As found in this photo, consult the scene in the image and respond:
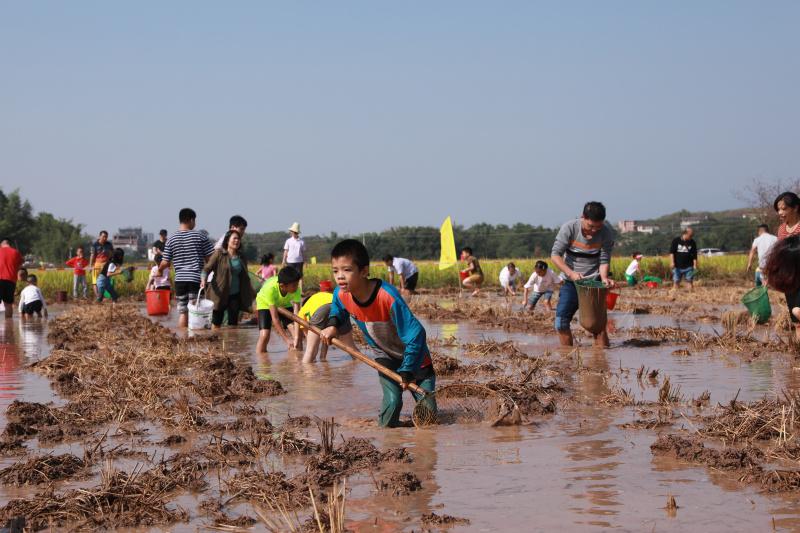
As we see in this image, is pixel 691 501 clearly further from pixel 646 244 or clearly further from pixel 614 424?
pixel 646 244

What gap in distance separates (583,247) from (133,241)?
125 m

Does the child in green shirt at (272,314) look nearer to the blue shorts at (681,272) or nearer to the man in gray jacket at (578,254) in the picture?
the man in gray jacket at (578,254)

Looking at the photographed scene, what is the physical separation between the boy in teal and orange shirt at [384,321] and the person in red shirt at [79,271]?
1689 centimetres

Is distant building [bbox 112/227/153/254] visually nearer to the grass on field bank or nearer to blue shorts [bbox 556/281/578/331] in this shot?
the grass on field bank

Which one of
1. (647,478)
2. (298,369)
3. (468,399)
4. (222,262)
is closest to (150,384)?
(298,369)

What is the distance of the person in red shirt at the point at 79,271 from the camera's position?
2203cm

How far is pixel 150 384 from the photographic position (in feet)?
24.2

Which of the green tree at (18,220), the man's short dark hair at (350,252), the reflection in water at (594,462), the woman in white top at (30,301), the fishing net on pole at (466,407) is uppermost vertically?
the green tree at (18,220)

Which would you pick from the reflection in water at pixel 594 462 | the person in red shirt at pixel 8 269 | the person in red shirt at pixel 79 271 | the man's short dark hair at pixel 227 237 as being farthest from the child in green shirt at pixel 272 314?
the person in red shirt at pixel 79 271

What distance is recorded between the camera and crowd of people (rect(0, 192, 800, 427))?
5.83 m

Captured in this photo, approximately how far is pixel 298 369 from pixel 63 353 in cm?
248

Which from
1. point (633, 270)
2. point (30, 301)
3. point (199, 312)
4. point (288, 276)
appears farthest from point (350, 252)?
point (633, 270)

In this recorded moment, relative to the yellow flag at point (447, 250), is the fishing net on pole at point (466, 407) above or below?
below

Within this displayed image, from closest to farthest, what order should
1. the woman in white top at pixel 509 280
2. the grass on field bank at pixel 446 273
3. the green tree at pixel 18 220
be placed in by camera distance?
the woman in white top at pixel 509 280
the grass on field bank at pixel 446 273
the green tree at pixel 18 220
